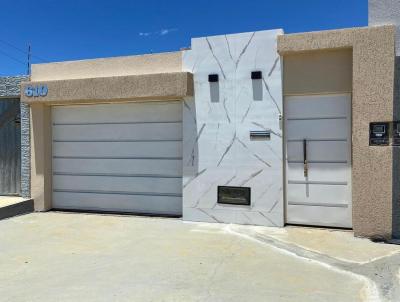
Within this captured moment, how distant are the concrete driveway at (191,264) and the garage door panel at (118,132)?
204 cm

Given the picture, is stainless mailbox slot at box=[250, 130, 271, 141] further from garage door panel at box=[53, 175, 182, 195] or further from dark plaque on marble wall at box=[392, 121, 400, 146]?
dark plaque on marble wall at box=[392, 121, 400, 146]

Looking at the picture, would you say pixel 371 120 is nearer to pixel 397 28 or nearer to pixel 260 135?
pixel 397 28

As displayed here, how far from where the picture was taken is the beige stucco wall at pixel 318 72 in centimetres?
699

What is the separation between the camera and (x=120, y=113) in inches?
350

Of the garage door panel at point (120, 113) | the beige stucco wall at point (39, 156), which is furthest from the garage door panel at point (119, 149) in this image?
the garage door panel at point (120, 113)

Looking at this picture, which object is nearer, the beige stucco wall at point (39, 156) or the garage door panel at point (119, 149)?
the garage door panel at point (119, 149)

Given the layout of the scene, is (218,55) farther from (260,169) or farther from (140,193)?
(140,193)

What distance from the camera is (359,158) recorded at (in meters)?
6.55

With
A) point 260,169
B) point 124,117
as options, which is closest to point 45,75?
point 124,117

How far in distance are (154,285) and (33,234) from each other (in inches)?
144

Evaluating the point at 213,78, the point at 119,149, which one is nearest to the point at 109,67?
the point at 119,149

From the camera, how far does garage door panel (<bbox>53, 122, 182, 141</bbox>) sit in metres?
8.52

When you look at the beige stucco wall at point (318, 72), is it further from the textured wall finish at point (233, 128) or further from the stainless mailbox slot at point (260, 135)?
the stainless mailbox slot at point (260, 135)

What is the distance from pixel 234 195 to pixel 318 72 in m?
2.83
